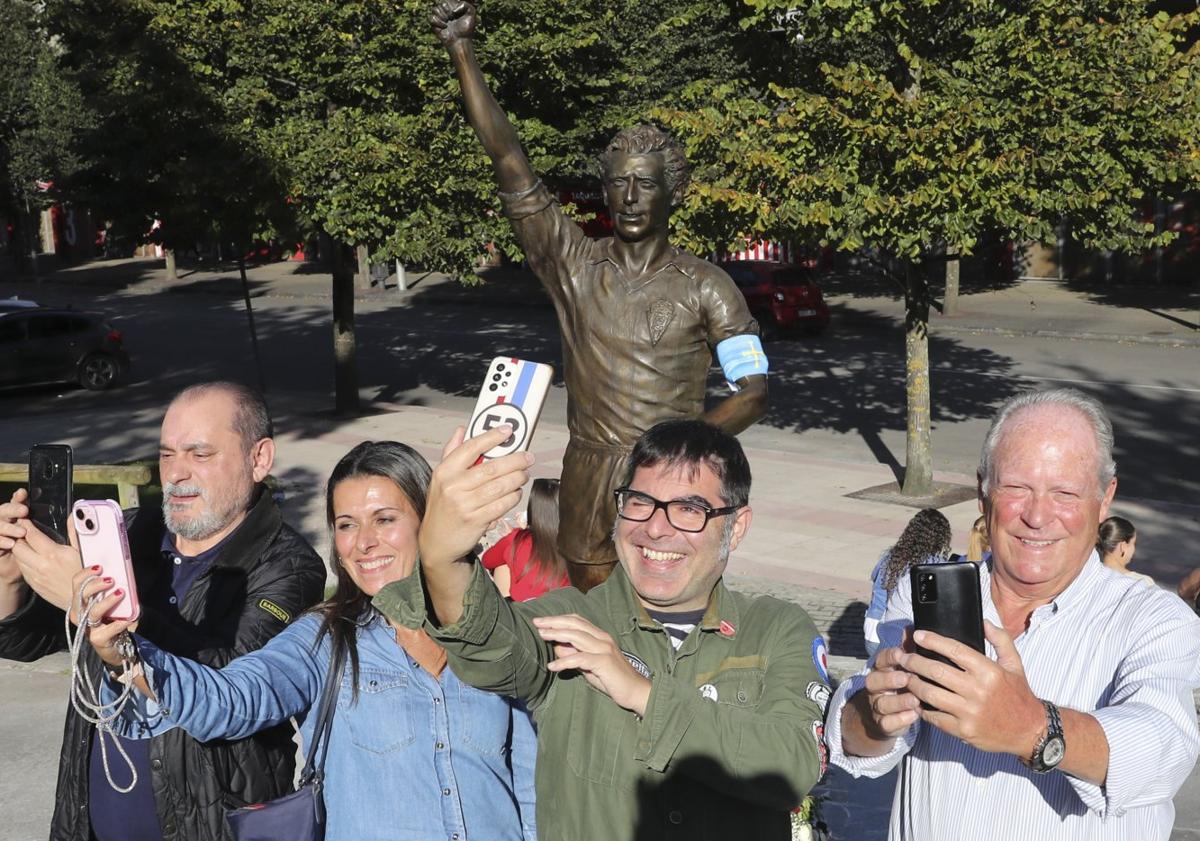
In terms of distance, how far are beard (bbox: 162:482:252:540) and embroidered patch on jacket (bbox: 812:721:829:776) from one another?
6.14 ft

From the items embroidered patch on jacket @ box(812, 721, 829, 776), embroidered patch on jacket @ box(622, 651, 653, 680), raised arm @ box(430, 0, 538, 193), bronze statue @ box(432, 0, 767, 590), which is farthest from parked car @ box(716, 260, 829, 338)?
embroidered patch on jacket @ box(622, 651, 653, 680)

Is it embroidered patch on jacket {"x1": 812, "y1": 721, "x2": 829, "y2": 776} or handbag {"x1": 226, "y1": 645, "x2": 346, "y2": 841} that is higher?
embroidered patch on jacket {"x1": 812, "y1": 721, "x2": 829, "y2": 776}

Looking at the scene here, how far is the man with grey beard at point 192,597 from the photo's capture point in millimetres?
3498

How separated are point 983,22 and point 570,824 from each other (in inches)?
420

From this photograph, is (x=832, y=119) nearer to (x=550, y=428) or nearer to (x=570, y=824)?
(x=550, y=428)

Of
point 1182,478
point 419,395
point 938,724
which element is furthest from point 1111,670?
point 419,395

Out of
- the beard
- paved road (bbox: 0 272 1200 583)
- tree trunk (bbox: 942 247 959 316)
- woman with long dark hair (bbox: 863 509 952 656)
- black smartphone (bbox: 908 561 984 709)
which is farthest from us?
tree trunk (bbox: 942 247 959 316)

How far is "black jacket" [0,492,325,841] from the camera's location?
350 centimetres

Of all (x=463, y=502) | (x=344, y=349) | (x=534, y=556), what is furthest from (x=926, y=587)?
(x=344, y=349)

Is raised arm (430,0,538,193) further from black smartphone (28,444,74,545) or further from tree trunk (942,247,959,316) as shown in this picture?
tree trunk (942,247,959,316)

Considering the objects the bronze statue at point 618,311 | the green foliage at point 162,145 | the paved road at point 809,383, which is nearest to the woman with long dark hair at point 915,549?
the bronze statue at point 618,311

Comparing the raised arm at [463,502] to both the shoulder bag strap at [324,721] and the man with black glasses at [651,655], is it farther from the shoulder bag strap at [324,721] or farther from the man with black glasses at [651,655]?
the shoulder bag strap at [324,721]

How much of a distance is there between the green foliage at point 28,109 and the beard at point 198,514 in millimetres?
36919

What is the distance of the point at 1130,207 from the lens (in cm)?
1226
